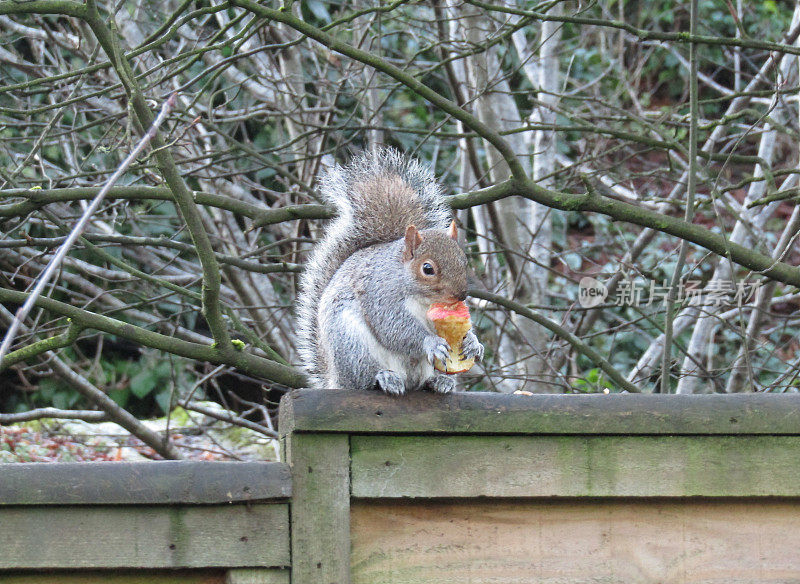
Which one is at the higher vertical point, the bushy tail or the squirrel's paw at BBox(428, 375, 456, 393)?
the bushy tail

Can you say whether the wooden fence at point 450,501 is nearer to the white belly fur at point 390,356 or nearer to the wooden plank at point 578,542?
the wooden plank at point 578,542

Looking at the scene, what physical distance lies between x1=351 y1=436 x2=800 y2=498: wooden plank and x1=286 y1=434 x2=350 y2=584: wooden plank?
29 millimetres

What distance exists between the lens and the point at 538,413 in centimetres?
148

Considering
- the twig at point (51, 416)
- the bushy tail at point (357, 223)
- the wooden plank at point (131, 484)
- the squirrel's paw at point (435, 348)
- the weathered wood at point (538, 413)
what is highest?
the bushy tail at point (357, 223)

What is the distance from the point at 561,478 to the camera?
58.5 inches

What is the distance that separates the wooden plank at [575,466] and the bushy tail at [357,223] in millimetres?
695

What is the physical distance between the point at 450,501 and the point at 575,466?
202 millimetres

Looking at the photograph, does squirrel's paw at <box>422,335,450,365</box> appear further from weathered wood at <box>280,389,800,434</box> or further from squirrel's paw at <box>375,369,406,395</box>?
weathered wood at <box>280,389,800,434</box>

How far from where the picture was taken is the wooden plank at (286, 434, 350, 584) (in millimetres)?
1416

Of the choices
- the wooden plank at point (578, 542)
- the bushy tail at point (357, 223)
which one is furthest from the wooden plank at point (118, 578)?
the bushy tail at point (357, 223)

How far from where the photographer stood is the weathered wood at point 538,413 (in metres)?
1.46

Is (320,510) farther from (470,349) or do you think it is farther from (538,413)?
(470,349)

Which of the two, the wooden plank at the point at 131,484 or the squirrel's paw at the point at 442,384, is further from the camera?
the squirrel's paw at the point at 442,384

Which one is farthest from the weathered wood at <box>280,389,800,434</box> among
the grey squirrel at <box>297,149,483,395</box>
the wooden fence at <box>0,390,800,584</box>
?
the grey squirrel at <box>297,149,483,395</box>
